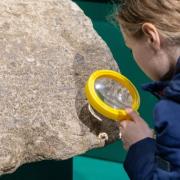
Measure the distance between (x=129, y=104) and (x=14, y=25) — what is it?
0.31 metres

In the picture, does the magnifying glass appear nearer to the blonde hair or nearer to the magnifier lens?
the magnifier lens

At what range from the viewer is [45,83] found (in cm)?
114

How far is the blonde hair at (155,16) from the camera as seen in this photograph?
1004 mm

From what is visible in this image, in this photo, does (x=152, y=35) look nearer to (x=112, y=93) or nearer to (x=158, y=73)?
(x=158, y=73)

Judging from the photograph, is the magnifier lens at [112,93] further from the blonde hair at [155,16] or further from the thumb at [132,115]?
the blonde hair at [155,16]

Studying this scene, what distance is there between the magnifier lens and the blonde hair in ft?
0.51

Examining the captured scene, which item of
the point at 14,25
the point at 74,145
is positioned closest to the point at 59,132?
the point at 74,145

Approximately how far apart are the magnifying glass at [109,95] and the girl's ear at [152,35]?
0.17m

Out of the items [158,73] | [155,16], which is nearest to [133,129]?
[158,73]

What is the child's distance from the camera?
96cm

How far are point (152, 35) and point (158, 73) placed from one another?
0.26 feet

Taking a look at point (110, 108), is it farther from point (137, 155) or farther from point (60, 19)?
point (60, 19)

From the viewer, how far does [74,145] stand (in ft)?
3.72

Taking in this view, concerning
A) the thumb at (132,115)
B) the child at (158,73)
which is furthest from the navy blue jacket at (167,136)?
the thumb at (132,115)
